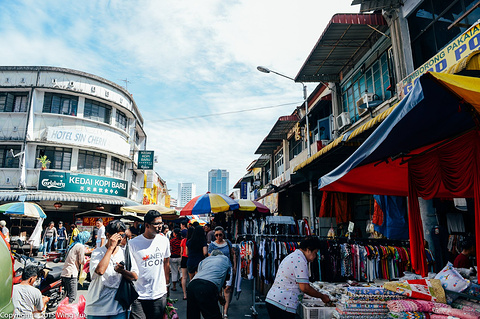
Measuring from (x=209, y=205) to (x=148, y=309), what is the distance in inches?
236

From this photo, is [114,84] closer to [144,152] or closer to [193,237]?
[144,152]

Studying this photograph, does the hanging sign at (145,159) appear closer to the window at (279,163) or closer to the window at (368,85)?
the window at (279,163)

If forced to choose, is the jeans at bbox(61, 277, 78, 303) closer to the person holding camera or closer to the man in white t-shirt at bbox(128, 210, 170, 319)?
the man in white t-shirt at bbox(128, 210, 170, 319)

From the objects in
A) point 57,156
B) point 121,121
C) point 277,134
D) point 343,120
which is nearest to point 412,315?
point 343,120

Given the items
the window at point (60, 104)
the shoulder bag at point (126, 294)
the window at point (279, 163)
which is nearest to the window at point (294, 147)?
the window at point (279, 163)

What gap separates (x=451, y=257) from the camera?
7.36 meters

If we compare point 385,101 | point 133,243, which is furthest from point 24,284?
point 385,101

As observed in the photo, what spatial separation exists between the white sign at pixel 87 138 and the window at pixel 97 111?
1106 millimetres

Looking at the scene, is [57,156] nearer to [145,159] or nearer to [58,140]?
[58,140]

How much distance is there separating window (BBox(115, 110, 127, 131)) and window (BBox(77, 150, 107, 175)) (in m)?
3.31

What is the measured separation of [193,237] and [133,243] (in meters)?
3.36

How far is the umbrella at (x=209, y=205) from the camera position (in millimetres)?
9977

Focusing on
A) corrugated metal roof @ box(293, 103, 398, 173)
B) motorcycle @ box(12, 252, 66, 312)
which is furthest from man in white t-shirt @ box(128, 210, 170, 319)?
corrugated metal roof @ box(293, 103, 398, 173)

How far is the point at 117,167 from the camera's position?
2619 centimetres
